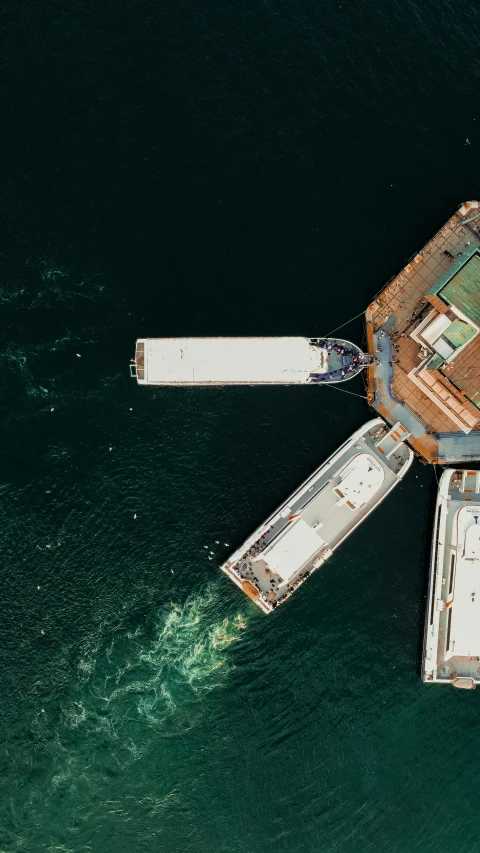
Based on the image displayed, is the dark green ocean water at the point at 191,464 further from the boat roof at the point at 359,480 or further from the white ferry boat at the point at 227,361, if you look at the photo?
the boat roof at the point at 359,480

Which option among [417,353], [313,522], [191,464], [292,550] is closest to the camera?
[292,550]

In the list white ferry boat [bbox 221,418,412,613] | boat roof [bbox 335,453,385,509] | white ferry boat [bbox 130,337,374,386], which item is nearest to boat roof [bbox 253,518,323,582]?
white ferry boat [bbox 221,418,412,613]

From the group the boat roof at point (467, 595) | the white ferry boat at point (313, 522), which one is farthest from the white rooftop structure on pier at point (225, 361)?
the boat roof at point (467, 595)

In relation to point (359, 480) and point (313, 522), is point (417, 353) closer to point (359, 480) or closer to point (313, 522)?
point (359, 480)

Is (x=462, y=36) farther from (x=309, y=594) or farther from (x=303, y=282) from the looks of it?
(x=309, y=594)

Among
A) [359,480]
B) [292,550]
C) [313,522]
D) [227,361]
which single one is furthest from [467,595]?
[227,361]

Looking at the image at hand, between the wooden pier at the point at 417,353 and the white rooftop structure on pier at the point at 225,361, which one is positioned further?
the wooden pier at the point at 417,353

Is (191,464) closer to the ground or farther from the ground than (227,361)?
closer to the ground
